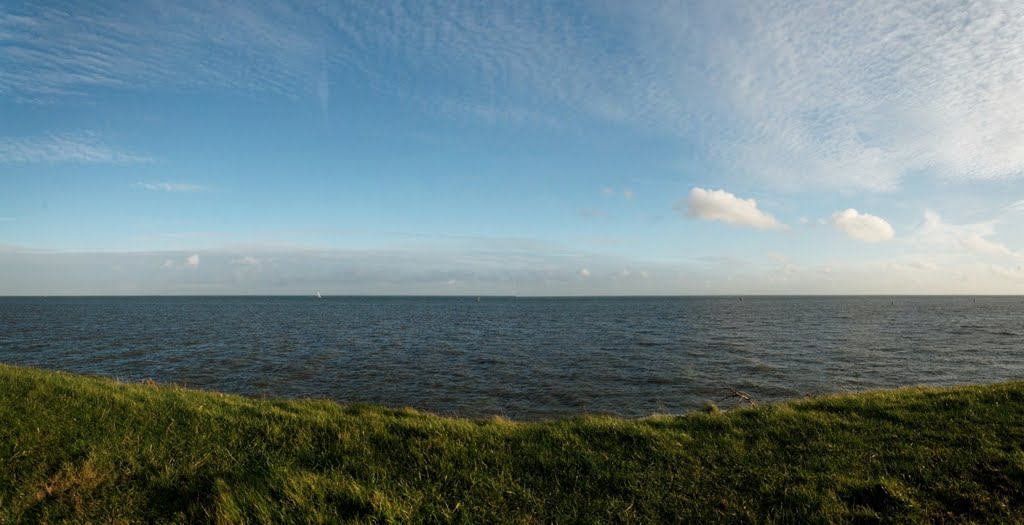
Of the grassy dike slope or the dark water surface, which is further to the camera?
the dark water surface

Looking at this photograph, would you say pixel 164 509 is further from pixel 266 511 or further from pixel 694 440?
pixel 694 440

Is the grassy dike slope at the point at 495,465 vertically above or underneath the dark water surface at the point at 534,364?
above

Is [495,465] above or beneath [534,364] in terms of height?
above

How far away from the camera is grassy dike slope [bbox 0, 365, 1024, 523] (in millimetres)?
6723

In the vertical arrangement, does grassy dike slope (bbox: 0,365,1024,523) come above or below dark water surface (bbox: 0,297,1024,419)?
above

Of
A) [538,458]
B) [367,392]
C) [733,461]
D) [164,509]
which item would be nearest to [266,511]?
[164,509]

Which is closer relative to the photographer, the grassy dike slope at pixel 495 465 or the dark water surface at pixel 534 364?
the grassy dike slope at pixel 495 465

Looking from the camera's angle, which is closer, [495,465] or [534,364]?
[495,465]

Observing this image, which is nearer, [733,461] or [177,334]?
[733,461]

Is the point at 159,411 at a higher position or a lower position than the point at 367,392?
higher

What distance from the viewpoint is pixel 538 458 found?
869 centimetres

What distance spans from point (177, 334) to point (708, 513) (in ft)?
238

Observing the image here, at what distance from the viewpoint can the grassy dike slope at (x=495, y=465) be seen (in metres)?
6.72

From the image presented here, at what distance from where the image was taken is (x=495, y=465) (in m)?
8.39
